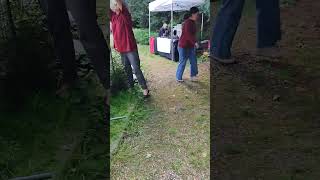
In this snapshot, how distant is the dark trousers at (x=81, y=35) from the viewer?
286 cm

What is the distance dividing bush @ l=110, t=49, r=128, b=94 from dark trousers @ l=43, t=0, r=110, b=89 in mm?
47

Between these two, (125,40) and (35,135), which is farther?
(35,135)

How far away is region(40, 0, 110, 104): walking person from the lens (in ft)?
9.39

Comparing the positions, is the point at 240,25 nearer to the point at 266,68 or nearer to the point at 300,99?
the point at 266,68

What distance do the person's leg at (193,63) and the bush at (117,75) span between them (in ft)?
1.44

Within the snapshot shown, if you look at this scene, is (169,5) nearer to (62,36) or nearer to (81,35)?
(81,35)

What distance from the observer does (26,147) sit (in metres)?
3.08

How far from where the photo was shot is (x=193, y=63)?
9.29 feet

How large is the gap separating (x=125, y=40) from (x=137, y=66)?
0.18m

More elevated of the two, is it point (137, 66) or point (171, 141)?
point (137, 66)

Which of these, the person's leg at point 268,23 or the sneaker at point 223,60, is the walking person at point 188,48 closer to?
the sneaker at point 223,60

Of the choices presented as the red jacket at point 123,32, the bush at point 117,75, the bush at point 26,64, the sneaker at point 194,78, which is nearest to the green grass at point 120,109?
the bush at point 117,75

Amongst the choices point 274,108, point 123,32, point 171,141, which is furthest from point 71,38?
point 274,108

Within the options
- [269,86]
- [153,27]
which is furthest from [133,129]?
[269,86]
